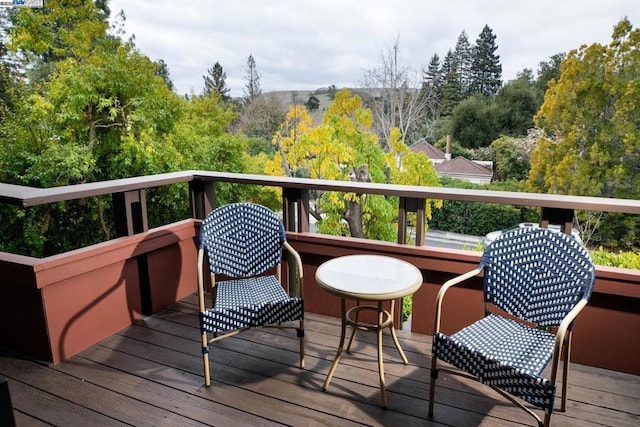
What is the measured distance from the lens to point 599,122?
31.1 feet

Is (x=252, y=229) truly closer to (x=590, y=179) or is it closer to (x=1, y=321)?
(x=1, y=321)

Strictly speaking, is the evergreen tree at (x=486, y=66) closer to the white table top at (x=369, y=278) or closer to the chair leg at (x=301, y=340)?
the white table top at (x=369, y=278)

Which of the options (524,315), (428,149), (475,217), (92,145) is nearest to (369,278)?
(524,315)

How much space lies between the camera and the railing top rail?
2044 millimetres

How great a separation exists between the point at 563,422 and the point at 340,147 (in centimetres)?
483

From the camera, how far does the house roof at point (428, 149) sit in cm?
1429

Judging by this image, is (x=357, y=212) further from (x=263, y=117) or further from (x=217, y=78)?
(x=217, y=78)

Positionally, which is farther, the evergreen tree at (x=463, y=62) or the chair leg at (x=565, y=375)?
the evergreen tree at (x=463, y=62)

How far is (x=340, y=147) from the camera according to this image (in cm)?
619

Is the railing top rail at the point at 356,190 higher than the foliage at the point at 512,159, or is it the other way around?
the railing top rail at the point at 356,190

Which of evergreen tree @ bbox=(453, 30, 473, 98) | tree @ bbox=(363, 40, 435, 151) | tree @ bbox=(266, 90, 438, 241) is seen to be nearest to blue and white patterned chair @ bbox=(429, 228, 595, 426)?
tree @ bbox=(266, 90, 438, 241)

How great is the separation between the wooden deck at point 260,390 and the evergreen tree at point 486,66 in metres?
19.7

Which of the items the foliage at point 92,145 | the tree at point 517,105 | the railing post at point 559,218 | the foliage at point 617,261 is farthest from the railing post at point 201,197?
the tree at point 517,105

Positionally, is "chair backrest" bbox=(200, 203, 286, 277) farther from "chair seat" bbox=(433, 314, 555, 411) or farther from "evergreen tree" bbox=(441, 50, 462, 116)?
"evergreen tree" bbox=(441, 50, 462, 116)
